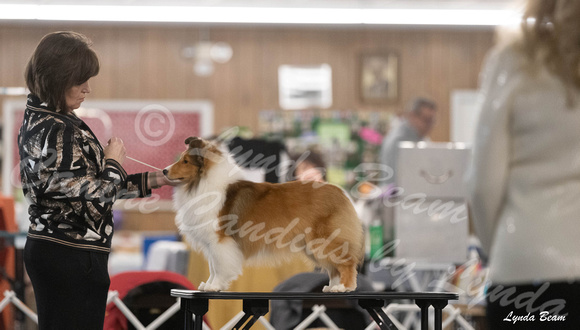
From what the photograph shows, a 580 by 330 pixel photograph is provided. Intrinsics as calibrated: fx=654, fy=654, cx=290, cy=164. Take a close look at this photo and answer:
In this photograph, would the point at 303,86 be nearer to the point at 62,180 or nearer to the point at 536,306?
the point at 62,180

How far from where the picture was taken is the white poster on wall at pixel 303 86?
796 cm

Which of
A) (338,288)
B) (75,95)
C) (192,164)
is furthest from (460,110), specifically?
(75,95)

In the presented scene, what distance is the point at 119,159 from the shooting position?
5.08ft

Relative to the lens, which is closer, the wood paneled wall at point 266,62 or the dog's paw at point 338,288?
the dog's paw at point 338,288

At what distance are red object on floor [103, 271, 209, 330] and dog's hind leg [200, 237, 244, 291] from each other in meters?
0.63

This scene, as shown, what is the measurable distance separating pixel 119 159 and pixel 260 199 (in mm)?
348

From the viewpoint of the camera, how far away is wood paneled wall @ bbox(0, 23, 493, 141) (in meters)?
7.82

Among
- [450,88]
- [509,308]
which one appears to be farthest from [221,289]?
[450,88]

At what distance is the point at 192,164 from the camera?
156cm

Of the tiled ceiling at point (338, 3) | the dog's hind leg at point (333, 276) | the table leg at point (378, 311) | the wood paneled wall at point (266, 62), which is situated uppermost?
the tiled ceiling at point (338, 3)

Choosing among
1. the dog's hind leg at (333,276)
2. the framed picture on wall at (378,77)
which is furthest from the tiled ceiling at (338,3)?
the dog's hind leg at (333,276)

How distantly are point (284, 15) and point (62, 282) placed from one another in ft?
20.5

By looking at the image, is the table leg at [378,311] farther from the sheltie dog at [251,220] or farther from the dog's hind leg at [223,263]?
the dog's hind leg at [223,263]

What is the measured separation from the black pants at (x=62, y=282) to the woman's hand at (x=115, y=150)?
23 centimetres
